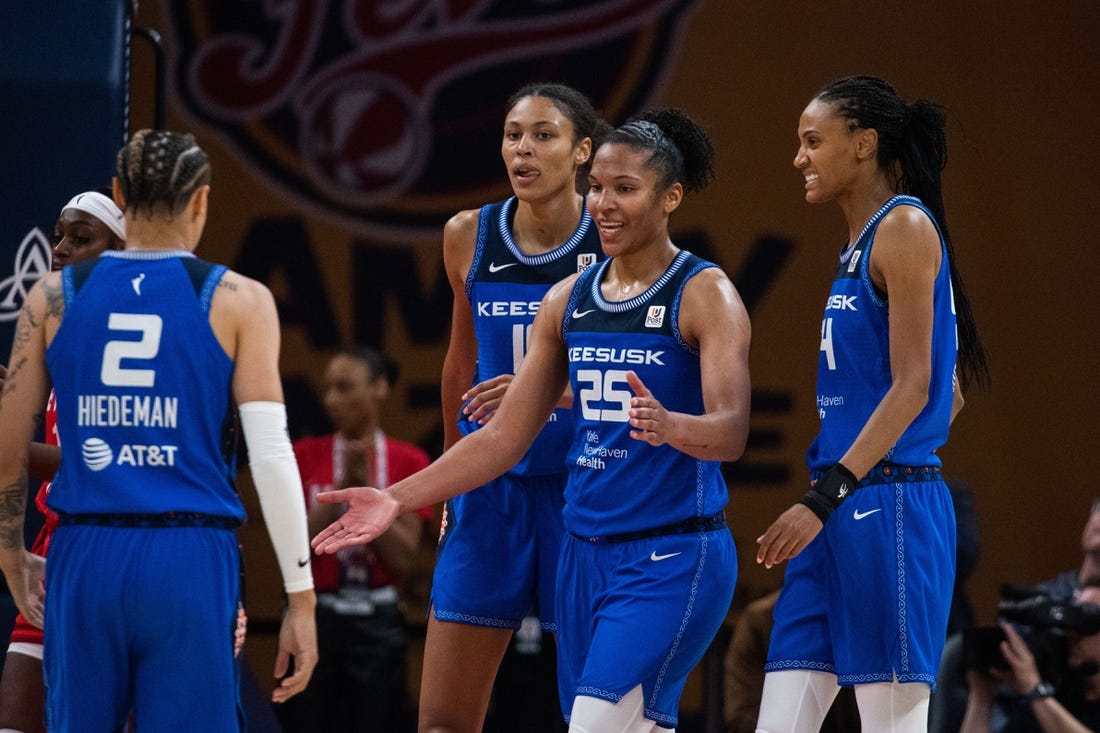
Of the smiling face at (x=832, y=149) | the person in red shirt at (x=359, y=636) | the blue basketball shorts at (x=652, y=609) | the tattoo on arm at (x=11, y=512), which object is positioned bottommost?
the person in red shirt at (x=359, y=636)

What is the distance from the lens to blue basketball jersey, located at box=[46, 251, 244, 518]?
11.0 feet

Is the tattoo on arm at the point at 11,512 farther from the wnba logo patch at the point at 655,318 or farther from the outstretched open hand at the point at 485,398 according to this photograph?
the wnba logo patch at the point at 655,318

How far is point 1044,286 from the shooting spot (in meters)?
8.41

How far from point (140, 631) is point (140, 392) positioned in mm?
496

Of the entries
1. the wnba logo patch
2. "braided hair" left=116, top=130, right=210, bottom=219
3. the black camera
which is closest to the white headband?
"braided hair" left=116, top=130, right=210, bottom=219

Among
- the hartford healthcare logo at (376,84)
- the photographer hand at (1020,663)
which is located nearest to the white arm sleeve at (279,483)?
the photographer hand at (1020,663)

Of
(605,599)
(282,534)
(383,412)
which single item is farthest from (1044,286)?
(282,534)

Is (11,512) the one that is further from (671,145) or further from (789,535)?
(671,145)

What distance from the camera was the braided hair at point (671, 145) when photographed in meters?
4.18

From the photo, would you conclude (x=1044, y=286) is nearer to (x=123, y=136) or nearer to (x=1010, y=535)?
(x=1010, y=535)

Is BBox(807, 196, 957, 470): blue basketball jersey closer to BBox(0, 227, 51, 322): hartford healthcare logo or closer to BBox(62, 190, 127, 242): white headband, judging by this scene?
BBox(62, 190, 127, 242): white headband

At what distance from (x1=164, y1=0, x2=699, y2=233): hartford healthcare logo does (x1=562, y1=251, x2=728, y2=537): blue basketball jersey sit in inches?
178

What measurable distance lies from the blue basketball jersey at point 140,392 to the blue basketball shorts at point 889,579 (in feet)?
5.30

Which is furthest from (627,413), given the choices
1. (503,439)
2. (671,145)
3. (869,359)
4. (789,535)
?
(671,145)
